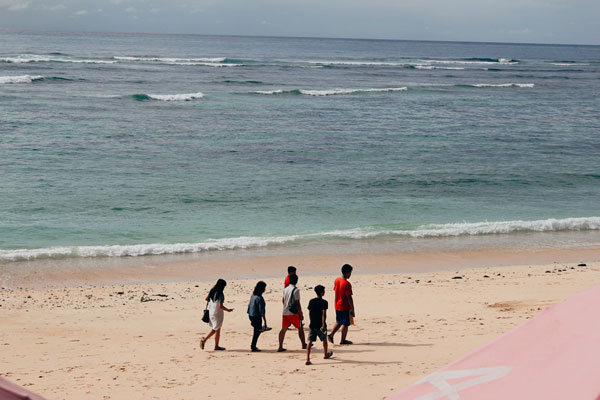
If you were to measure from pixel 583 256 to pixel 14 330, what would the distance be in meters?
15.2

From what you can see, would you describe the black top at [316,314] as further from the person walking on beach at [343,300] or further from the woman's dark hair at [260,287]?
the woman's dark hair at [260,287]

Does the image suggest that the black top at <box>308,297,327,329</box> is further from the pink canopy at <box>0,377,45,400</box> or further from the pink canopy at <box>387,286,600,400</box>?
the pink canopy at <box>0,377,45,400</box>

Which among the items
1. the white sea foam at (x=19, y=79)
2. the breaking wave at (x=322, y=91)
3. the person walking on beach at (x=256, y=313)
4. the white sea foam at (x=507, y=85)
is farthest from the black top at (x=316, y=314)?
the white sea foam at (x=507, y=85)

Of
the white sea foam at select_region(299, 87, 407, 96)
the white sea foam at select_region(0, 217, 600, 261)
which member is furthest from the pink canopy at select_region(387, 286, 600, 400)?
the white sea foam at select_region(299, 87, 407, 96)

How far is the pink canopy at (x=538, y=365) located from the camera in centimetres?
411

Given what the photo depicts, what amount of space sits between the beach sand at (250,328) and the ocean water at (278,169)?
238cm

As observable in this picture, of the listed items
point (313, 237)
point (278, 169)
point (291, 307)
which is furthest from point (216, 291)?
point (278, 169)

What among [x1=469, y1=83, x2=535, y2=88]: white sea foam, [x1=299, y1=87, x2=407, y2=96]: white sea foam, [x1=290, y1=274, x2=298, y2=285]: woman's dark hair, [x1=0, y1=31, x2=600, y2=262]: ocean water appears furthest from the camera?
[x1=469, y1=83, x2=535, y2=88]: white sea foam

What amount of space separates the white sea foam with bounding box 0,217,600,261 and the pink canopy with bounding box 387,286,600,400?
14693 mm

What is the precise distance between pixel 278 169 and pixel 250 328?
16012 mm

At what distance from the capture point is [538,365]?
444 cm

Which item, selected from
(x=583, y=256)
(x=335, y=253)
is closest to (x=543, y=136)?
(x=583, y=256)

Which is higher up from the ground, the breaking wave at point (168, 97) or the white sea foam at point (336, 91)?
the white sea foam at point (336, 91)

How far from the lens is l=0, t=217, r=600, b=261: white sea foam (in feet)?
59.9
